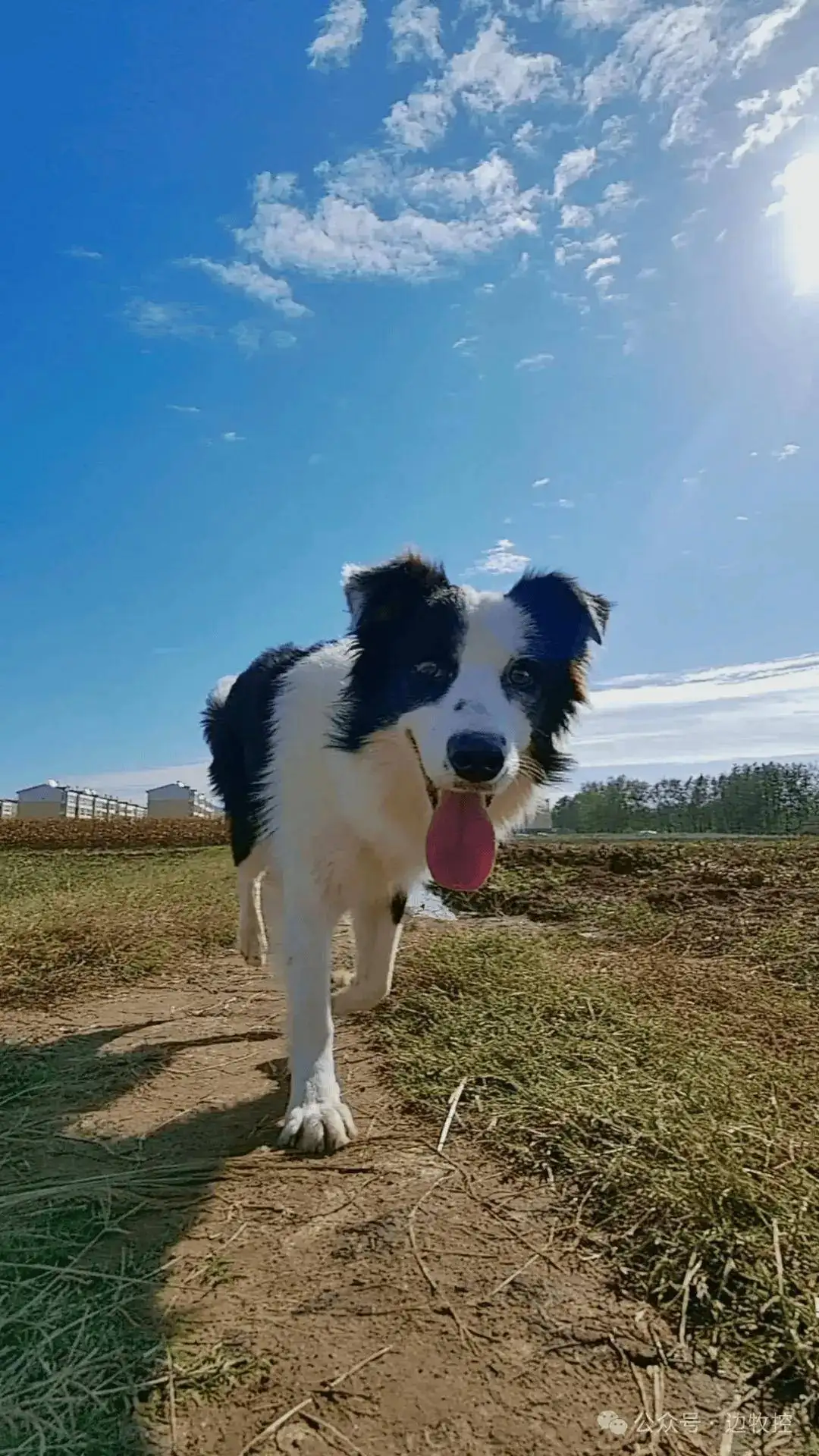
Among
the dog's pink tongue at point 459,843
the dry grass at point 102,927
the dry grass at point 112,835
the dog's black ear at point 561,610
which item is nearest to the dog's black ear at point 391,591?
the dog's black ear at point 561,610

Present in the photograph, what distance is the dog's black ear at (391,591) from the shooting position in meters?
2.90

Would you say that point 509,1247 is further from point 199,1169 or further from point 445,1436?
point 199,1169

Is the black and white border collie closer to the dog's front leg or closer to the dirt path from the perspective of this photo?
the dog's front leg

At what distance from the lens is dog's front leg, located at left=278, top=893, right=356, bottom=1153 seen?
2.21 metres

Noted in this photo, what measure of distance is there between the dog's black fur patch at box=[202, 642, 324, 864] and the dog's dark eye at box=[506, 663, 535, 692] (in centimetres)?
116

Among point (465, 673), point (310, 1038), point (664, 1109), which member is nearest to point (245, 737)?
point (465, 673)

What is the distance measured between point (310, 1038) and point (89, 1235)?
0.82m

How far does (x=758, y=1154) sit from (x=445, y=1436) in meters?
1.07

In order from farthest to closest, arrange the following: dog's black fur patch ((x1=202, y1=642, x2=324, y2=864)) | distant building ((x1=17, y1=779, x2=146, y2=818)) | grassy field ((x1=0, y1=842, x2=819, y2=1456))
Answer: distant building ((x1=17, y1=779, x2=146, y2=818)) → dog's black fur patch ((x1=202, y1=642, x2=324, y2=864)) → grassy field ((x1=0, y1=842, x2=819, y2=1456))

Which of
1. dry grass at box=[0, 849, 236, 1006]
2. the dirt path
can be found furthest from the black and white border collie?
dry grass at box=[0, 849, 236, 1006]

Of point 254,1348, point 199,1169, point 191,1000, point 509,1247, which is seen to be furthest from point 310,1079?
point 191,1000

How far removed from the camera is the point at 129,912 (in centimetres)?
573

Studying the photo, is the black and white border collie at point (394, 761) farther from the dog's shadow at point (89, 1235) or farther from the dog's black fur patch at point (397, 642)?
the dog's shadow at point (89, 1235)

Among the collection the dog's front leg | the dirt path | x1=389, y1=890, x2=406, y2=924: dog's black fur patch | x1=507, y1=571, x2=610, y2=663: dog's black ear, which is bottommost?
the dirt path
